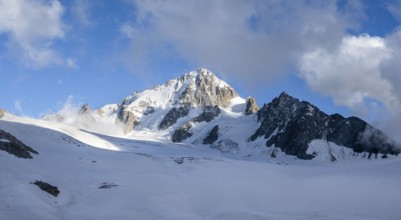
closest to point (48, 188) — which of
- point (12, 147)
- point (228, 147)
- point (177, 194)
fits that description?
Result: point (177, 194)

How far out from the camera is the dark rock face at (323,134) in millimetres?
152250

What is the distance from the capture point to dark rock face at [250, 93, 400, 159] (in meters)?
152

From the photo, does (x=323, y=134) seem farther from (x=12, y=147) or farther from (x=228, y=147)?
(x=12, y=147)

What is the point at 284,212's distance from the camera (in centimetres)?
4038

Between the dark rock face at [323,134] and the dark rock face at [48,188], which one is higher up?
the dark rock face at [323,134]

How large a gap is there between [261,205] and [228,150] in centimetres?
14468

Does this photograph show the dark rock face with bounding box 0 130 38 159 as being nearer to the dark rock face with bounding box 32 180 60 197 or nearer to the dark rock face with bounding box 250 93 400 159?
the dark rock face with bounding box 32 180 60 197

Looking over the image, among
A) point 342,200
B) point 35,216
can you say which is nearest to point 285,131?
point 342,200

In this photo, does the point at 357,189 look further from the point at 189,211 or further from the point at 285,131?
the point at 285,131

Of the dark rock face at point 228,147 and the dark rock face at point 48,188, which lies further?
the dark rock face at point 228,147

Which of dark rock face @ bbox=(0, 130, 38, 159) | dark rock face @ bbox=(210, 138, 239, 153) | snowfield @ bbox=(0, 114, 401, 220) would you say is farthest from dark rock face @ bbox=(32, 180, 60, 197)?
dark rock face @ bbox=(210, 138, 239, 153)

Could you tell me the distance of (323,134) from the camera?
168250mm

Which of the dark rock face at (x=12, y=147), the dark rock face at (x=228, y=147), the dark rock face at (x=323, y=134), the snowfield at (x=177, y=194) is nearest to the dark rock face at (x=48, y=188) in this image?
the snowfield at (x=177, y=194)

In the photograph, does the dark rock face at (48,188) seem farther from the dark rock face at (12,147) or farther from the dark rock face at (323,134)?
the dark rock face at (323,134)
